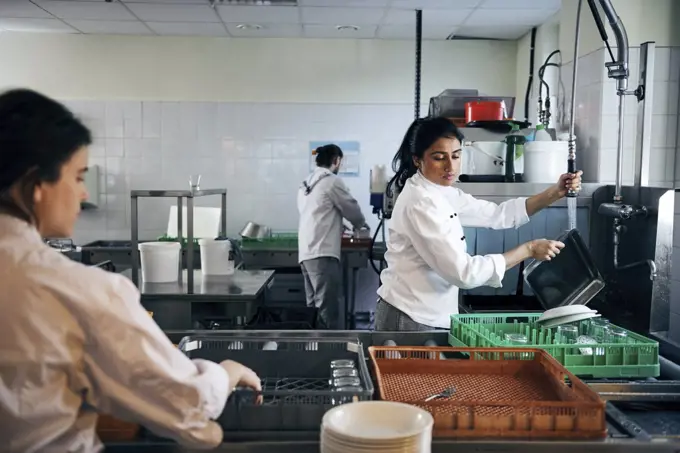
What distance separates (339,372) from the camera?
1.42 metres

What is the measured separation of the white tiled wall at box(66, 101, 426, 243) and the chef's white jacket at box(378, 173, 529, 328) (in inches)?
119

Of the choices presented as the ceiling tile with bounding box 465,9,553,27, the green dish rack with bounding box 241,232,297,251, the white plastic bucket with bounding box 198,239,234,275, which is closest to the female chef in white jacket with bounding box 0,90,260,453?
the white plastic bucket with bounding box 198,239,234,275

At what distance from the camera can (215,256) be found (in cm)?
380

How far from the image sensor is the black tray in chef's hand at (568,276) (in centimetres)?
207

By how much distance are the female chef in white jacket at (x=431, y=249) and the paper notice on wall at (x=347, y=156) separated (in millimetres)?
2998

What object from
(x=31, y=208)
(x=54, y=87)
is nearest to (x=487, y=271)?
(x=31, y=208)

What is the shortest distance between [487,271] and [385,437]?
1.18 meters

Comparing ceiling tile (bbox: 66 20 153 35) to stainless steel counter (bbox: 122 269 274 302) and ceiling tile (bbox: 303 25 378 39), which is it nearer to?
ceiling tile (bbox: 303 25 378 39)

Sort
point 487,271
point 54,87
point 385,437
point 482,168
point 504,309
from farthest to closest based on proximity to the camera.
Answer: point 54,87 < point 482,168 < point 504,309 < point 487,271 < point 385,437

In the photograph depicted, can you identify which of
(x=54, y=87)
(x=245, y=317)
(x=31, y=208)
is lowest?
(x=245, y=317)

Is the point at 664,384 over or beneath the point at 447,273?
beneath

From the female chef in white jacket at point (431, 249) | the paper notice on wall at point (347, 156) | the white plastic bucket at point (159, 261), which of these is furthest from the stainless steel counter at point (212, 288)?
the paper notice on wall at point (347, 156)

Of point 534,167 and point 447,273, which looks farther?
point 534,167

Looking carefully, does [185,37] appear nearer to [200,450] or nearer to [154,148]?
[154,148]
